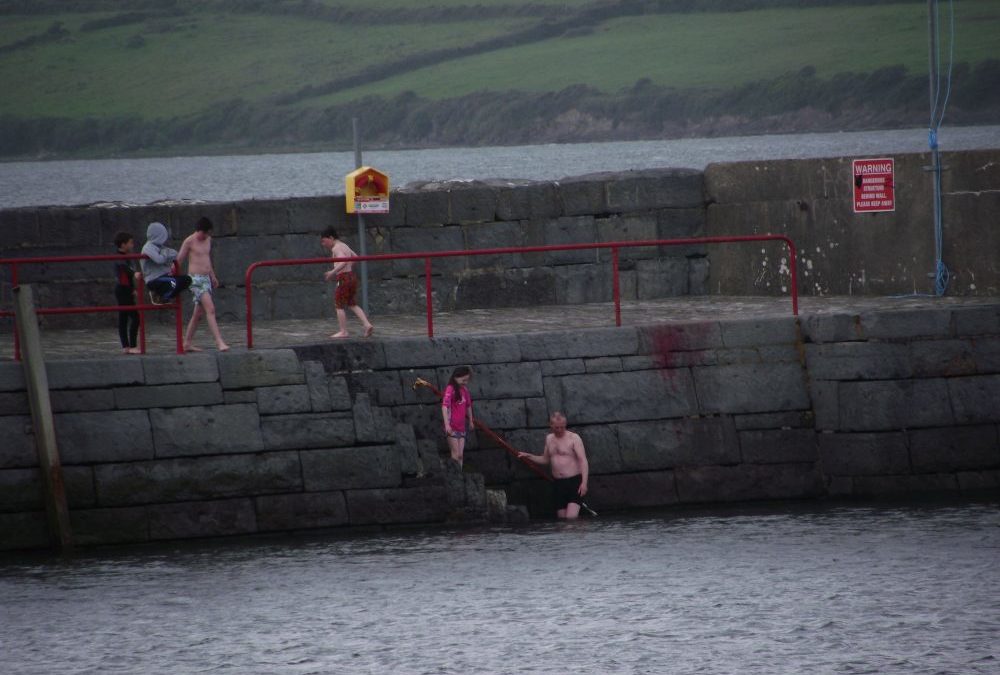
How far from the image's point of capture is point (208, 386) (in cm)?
1481

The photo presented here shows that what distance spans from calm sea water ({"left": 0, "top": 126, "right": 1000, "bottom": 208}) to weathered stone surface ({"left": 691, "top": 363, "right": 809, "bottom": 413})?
1638 inches

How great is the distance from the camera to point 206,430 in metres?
14.8

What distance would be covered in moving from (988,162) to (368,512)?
7.25 meters

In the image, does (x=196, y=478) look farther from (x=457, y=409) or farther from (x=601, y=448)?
(x=601, y=448)

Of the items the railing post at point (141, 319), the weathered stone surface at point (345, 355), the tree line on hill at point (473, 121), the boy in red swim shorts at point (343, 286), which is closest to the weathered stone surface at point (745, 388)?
the weathered stone surface at point (345, 355)

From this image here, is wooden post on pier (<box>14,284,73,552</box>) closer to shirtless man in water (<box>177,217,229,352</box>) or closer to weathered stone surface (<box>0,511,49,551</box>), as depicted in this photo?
weathered stone surface (<box>0,511,49,551</box>)

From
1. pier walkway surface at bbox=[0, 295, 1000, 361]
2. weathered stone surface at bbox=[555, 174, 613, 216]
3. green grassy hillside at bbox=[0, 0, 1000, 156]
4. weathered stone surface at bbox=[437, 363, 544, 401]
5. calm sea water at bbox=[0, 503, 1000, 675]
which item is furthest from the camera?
green grassy hillside at bbox=[0, 0, 1000, 156]

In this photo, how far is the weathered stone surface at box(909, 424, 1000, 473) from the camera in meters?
16.0

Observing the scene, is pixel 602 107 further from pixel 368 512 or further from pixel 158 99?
pixel 368 512

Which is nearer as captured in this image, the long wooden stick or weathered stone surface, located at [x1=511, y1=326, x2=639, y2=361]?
the long wooden stick

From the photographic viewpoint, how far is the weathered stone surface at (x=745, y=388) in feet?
53.1

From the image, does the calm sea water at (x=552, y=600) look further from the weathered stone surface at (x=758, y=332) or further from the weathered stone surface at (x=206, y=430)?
the weathered stone surface at (x=758, y=332)

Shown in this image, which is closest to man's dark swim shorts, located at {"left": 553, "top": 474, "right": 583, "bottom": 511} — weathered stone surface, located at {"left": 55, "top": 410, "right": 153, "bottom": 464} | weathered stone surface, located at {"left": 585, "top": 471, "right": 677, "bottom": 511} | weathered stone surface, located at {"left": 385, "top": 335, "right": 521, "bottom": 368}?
weathered stone surface, located at {"left": 585, "top": 471, "right": 677, "bottom": 511}

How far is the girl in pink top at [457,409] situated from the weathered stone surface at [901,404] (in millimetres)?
3657
